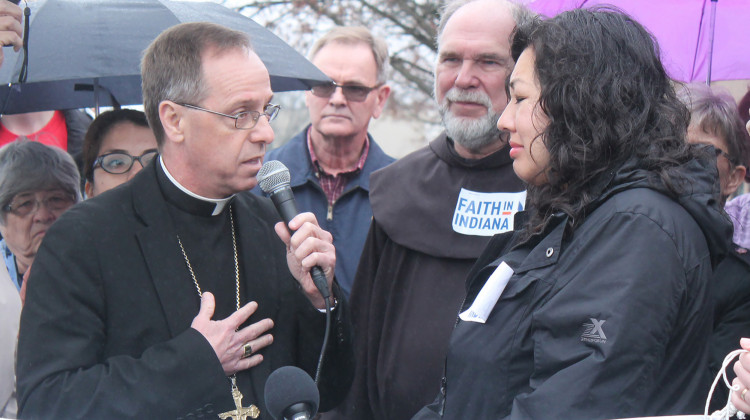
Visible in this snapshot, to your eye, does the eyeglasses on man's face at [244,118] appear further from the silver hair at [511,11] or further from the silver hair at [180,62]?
the silver hair at [511,11]

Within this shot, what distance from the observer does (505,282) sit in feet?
8.18

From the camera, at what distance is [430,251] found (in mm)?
3969

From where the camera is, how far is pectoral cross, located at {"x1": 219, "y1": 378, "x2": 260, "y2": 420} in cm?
292

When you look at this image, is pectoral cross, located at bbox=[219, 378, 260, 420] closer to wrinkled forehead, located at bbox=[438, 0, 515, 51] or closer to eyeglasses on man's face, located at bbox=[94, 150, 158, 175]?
eyeglasses on man's face, located at bbox=[94, 150, 158, 175]

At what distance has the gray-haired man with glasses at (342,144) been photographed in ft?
16.7

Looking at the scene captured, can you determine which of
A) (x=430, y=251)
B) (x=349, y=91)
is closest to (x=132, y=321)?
(x=430, y=251)

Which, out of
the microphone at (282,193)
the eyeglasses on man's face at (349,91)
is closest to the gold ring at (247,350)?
the microphone at (282,193)

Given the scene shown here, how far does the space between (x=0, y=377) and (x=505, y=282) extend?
74.9 inches

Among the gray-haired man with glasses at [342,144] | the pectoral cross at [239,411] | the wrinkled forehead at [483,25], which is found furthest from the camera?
the gray-haired man with glasses at [342,144]

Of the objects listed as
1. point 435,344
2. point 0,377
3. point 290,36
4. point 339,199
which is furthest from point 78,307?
point 290,36

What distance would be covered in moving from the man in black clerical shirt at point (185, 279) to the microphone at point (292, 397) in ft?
2.50

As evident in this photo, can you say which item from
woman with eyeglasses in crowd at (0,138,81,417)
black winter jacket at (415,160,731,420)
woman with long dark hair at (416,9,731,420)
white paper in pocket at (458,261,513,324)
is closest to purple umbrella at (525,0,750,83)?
woman with long dark hair at (416,9,731,420)

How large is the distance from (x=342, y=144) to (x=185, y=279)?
2462 millimetres

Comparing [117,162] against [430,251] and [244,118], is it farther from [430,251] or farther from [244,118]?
[430,251]
